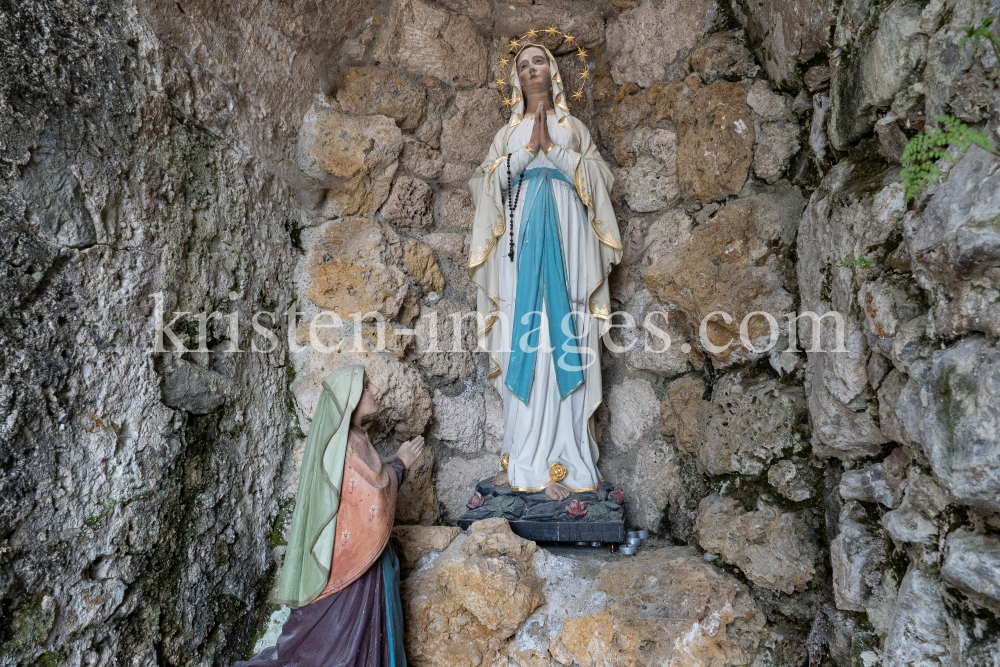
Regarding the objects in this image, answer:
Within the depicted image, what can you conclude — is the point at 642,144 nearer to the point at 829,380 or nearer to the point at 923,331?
the point at 829,380

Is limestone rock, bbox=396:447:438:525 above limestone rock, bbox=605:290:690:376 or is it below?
below

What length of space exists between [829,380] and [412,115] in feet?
7.51

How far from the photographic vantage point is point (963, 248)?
4.83ft

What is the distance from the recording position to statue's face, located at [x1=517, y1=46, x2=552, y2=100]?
3.11m

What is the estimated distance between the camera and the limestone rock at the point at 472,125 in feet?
11.3

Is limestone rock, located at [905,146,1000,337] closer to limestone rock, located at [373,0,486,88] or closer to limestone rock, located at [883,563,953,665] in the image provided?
limestone rock, located at [883,563,953,665]

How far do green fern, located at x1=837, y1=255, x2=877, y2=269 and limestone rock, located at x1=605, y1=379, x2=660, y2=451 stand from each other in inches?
51.1

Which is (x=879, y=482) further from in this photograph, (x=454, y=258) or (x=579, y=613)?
(x=454, y=258)

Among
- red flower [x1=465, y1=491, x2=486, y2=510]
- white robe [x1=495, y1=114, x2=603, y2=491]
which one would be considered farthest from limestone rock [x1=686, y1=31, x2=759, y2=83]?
red flower [x1=465, y1=491, x2=486, y2=510]

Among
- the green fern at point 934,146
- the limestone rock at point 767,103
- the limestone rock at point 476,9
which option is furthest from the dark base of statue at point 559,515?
the limestone rock at point 476,9

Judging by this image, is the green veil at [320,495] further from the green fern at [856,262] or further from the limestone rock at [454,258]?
the green fern at [856,262]

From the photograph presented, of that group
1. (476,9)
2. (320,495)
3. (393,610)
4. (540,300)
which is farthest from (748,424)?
(476,9)

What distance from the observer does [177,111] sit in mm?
2406

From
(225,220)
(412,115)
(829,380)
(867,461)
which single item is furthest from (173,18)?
(867,461)
